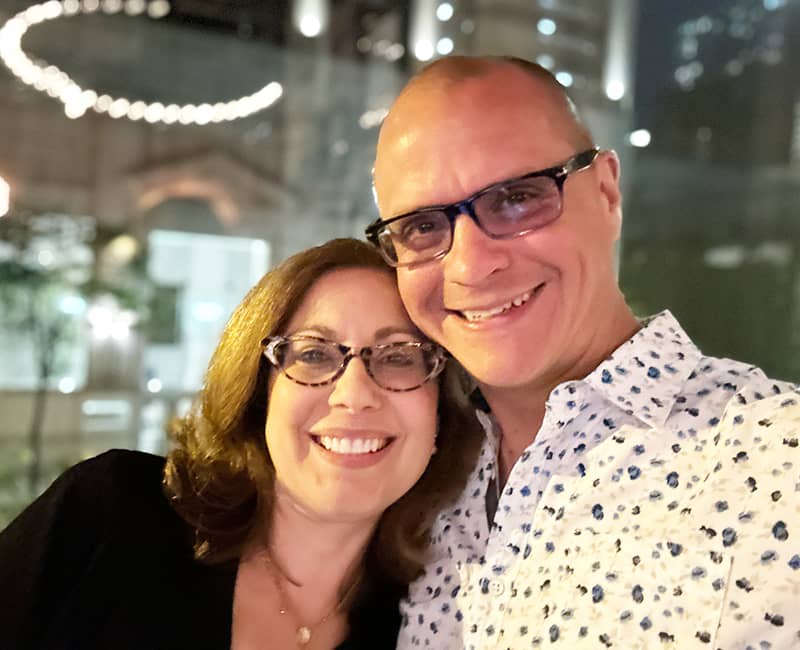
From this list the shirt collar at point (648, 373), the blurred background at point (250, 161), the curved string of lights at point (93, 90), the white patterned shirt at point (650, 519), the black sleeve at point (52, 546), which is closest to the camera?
the white patterned shirt at point (650, 519)

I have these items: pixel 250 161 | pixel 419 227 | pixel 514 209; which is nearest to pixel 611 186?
pixel 514 209

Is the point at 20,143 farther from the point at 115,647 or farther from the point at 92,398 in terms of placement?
the point at 115,647

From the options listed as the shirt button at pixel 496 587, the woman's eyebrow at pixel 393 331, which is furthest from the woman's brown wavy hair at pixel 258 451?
the shirt button at pixel 496 587

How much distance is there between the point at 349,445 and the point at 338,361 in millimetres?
136

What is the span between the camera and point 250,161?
427 centimetres

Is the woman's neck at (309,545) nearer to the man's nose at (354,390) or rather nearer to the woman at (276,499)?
the woman at (276,499)

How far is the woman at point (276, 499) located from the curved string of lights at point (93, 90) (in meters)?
3.18

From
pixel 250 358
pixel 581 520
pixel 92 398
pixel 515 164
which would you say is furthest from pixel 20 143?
pixel 581 520

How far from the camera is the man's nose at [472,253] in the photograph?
1097 mm

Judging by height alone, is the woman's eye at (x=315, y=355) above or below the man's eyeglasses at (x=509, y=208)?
below

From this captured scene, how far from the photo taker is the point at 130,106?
4062 millimetres

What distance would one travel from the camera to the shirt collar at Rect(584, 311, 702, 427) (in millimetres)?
1015

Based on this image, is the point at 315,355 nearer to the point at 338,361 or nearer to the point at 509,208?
the point at 338,361

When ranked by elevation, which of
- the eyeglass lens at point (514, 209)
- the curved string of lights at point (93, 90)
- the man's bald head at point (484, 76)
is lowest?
the eyeglass lens at point (514, 209)
